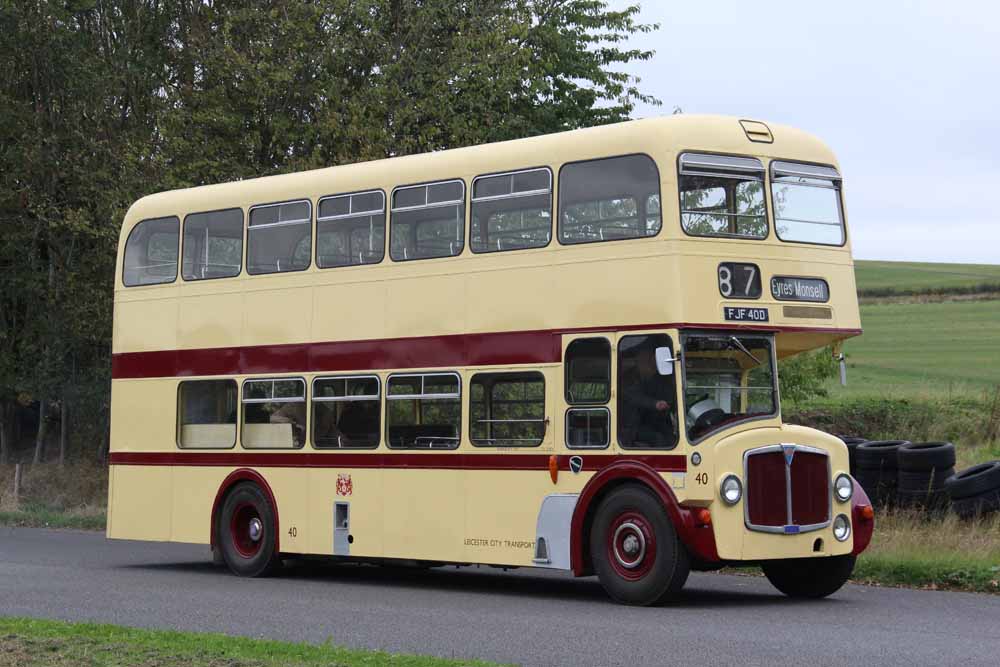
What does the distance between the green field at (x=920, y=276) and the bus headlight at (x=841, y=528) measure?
48.4 m

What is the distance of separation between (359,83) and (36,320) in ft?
28.4

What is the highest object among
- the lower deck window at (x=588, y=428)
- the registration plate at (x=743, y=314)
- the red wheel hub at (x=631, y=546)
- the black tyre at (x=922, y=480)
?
the registration plate at (x=743, y=314)

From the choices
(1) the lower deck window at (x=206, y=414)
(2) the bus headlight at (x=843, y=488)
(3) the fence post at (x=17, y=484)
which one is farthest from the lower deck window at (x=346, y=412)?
(3) the fence post at (x=17, y=484)

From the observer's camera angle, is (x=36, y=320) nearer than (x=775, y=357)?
No

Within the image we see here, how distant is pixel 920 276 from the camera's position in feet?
247

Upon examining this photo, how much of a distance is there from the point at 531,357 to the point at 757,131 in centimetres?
296

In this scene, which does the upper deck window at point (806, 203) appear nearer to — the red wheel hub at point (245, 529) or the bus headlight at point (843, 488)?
the bus headlight at point (843, 488)

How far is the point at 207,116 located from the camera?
2889 centimetres

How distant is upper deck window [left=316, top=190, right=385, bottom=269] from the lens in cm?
1734

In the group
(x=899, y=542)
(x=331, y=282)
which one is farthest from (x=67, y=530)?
(x=899, y=542)

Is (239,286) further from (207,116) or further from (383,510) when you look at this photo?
(207,116)

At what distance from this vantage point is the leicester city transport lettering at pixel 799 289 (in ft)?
48.2

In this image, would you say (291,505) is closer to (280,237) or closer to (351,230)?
(280,237)

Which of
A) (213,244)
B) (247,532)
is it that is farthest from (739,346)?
(213,244)
